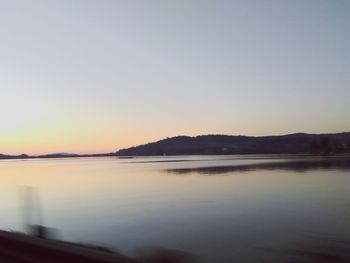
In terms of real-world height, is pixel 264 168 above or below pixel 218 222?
above

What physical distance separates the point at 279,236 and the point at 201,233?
3.35m

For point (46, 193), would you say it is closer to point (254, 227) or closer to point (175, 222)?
point (175, 222)

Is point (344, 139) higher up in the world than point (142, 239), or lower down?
higher up

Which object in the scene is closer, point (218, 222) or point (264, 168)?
point (218, 222)

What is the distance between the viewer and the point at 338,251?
12438 millimetres

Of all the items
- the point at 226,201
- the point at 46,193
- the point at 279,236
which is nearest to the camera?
the point at 279,236

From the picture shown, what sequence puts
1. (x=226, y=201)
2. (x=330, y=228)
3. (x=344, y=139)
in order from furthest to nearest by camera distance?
(x=344, y=139)
(x=226, y=201)
(x=330, y=228)

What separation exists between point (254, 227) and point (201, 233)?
8.54 feet

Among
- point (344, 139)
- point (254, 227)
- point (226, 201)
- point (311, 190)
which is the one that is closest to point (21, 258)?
point (254, 227)

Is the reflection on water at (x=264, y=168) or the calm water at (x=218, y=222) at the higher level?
the reflection on water at (x=264, y=168)

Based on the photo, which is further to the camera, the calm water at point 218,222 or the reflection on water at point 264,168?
the reflection on water at point 264,168

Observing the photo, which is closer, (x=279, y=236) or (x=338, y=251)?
(x=338, y=251)

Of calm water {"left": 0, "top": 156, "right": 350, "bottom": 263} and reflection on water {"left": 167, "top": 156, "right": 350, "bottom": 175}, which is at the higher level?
reflection on water {"left": 167, "top": 156, "right": 350, "bottom": 175}

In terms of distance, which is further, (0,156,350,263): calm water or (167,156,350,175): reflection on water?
(167,156,350,175): reflection on water
